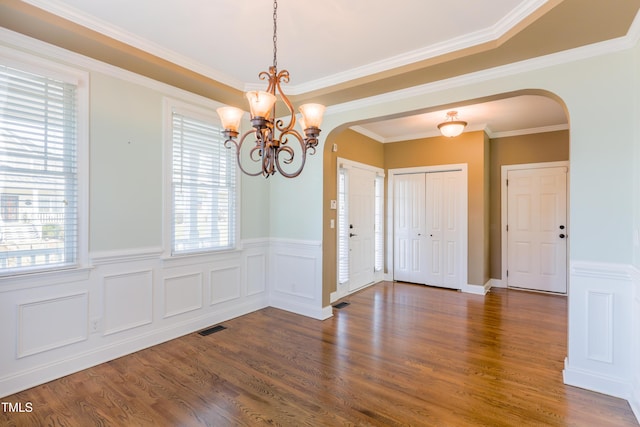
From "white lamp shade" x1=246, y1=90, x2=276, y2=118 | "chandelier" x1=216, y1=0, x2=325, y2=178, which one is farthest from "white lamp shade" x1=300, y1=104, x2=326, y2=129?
"white lamp shade" x1=246, y1=90, x2=276, y2=118

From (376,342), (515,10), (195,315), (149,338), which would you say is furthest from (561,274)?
(149,338)

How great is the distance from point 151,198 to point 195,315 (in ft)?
4.58

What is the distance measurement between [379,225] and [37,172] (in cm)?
485

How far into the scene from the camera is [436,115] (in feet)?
14.7

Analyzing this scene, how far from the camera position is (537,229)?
5.22 metres

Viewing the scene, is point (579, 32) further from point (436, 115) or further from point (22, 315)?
point (22, 315)

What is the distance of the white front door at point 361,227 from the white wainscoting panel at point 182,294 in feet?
7.95

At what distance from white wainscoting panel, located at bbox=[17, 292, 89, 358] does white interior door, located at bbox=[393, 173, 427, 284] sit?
189 inches

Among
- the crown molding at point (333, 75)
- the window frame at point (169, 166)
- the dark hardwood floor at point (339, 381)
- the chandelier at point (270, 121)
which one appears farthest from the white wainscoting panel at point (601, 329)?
the window frame at point (169, 166)

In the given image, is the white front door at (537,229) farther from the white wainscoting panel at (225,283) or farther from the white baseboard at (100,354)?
the white baseboard at (100,354)

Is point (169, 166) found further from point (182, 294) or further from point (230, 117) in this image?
point (230, 117)

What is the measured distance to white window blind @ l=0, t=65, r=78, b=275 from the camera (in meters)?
2.29

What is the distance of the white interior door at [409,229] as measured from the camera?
18.6 feet

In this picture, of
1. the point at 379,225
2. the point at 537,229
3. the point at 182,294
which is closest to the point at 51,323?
the point at 182,294
